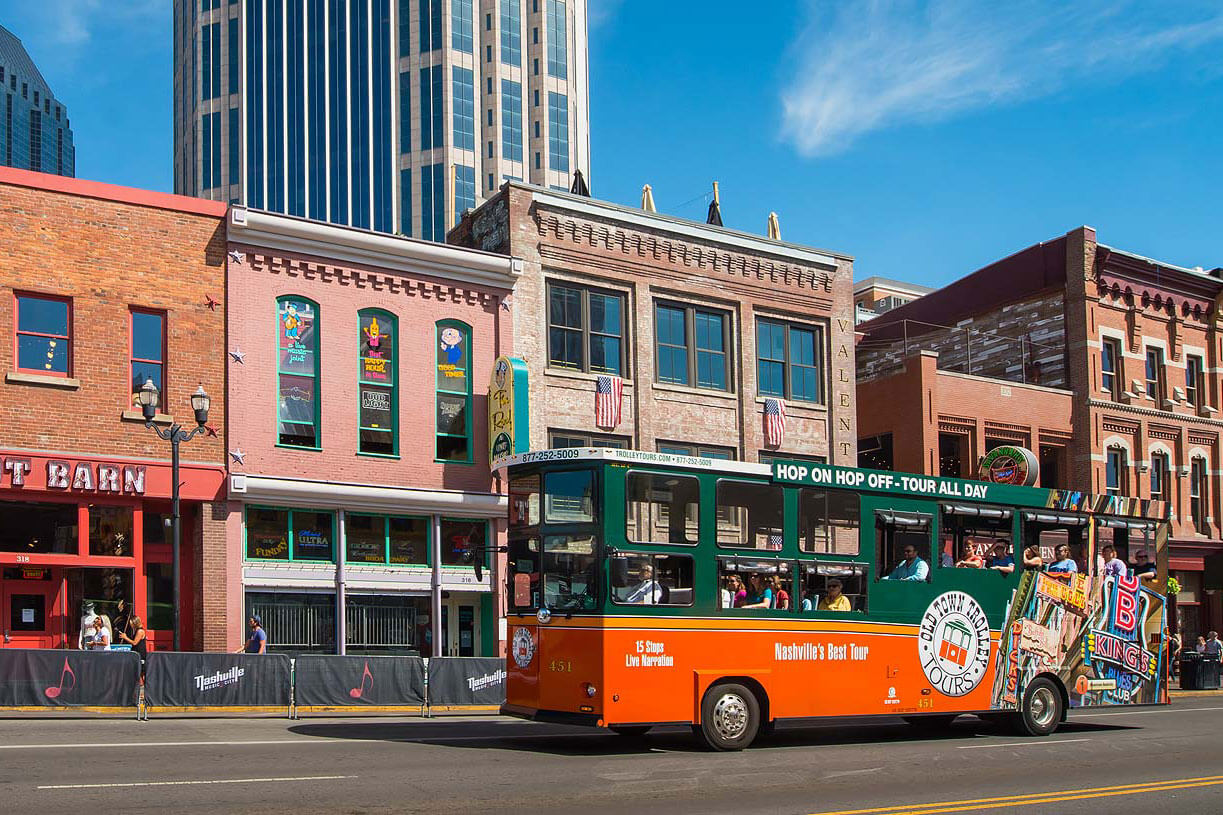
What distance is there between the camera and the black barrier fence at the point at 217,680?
20.0 meters

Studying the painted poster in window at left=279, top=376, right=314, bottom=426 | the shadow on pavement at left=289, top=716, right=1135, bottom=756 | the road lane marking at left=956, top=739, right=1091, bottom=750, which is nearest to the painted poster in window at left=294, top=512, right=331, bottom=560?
the painted poster in window at left=279, top=376, right=314, bottom=426

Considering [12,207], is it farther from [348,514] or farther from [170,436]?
[348,514]

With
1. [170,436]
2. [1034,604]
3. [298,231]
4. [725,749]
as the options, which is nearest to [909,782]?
[725,749]

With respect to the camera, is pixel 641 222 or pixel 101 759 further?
pixel 641 222

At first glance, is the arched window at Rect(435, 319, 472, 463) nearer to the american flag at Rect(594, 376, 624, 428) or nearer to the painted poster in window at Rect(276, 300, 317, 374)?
the painted poster in window at Rect(276, 300, 317, 374)

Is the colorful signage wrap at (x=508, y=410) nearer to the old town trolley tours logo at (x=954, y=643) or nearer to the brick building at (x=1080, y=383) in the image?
the old town trolley tours logo at (x=954, y=643)

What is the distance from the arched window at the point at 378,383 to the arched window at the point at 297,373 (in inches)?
38.9

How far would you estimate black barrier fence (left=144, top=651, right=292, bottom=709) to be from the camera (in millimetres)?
20047

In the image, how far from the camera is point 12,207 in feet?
75.6

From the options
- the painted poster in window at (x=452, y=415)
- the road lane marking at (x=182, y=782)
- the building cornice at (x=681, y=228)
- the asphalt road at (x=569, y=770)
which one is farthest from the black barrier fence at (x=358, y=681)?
the building cornice at (x=681, y=228)

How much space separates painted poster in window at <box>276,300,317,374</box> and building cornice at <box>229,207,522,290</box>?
3.72ft

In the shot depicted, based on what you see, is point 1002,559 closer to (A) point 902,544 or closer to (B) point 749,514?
(A) point 902,544

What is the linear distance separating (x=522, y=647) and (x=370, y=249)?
13.1 m

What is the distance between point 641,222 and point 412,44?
10651cm
